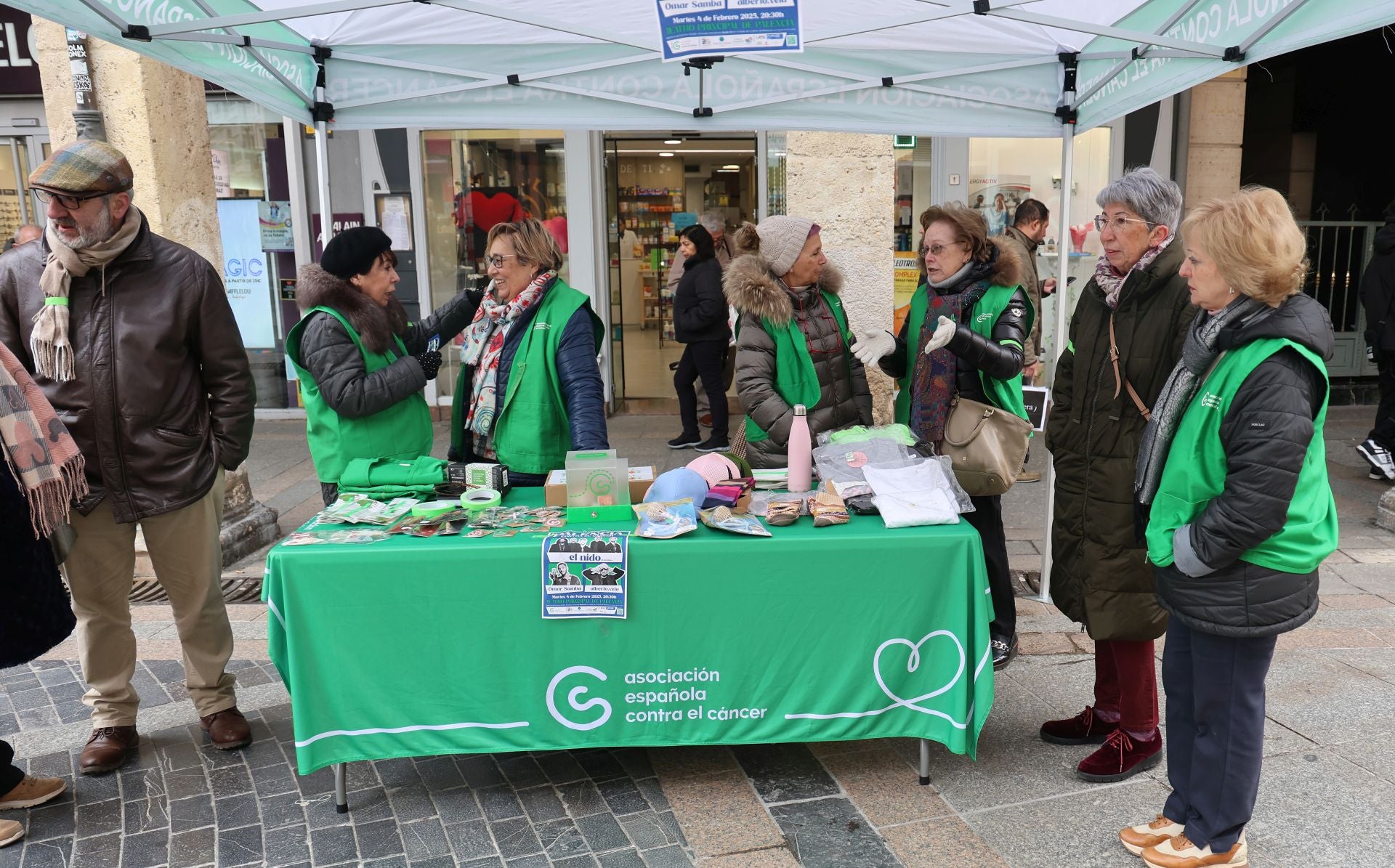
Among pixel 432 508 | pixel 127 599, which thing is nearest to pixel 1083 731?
pixel 432 508

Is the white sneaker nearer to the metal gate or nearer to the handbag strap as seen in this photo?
the metal gate

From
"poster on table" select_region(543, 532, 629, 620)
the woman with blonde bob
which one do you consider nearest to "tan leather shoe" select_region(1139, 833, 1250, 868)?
the woman with blonde bob

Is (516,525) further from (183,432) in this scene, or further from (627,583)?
(183,432)

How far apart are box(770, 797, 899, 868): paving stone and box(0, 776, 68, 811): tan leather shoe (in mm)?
2231

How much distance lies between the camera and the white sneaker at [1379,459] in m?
6.80

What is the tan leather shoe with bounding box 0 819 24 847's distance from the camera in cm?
300

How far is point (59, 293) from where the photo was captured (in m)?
3.14

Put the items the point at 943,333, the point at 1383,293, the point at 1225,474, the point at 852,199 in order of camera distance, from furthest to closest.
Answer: the point at 1383,293
the point at 852,199
the point at 943,333
the point at 1225,474

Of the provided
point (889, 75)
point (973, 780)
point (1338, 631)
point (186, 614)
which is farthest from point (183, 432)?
point (1338, 631)

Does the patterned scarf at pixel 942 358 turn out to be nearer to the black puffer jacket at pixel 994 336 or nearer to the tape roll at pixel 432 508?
the black puffer jacket at pixel 994 336

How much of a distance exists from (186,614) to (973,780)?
8.76 ft

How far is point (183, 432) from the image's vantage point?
3.37 meters

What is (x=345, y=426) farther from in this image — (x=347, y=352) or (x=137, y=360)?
(x=137, y=360)

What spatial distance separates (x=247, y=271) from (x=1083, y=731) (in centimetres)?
847
